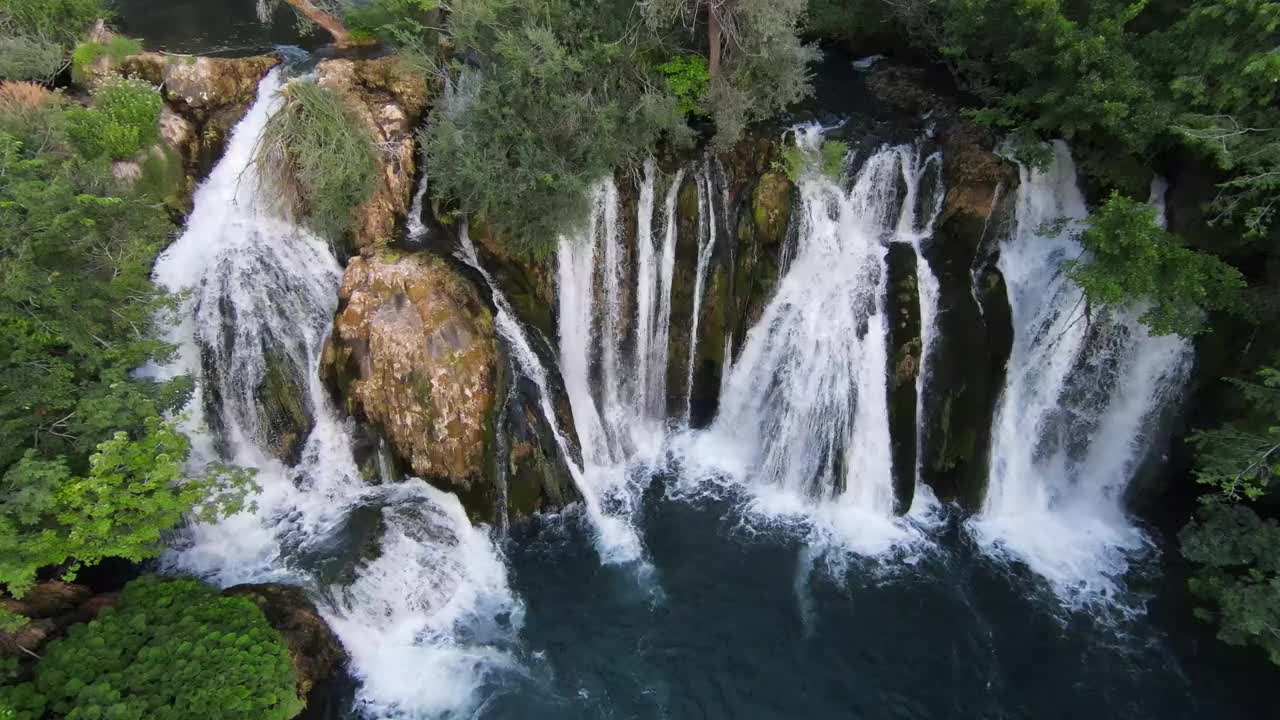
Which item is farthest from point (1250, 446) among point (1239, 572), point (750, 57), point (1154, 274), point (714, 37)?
point (714, 37)

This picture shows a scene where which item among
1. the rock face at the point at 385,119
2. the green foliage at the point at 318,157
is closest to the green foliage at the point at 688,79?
the rock face at the point at 385,119

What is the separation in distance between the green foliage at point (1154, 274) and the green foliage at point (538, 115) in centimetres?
726

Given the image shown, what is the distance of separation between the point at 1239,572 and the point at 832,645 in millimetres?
6368

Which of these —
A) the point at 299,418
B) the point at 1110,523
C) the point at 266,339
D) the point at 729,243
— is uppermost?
the point at 729,243

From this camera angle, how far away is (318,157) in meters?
11.4

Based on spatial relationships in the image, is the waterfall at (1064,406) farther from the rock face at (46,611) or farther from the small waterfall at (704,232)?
the rock face at (46,611)

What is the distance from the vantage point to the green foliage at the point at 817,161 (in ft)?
41.9

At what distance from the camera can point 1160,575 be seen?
1143 centimetres

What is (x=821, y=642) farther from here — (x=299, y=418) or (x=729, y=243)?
(x=299, y=418)

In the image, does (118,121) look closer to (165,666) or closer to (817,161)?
(165,666)

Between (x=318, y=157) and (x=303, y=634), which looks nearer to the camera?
(x=303, y=634)

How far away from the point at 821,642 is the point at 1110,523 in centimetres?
628

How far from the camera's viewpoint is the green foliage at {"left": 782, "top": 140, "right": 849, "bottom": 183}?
12773mm

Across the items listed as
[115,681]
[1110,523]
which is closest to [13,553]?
[115,681]
